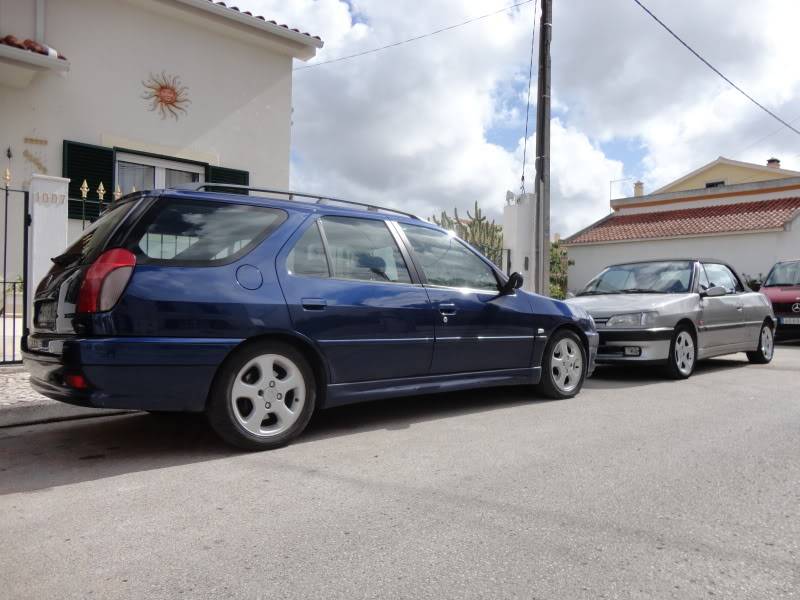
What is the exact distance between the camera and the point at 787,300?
12.3 meters

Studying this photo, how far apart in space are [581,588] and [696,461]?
199 cm

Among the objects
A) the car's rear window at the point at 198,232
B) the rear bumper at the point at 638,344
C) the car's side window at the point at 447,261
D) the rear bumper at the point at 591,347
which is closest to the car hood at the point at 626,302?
the rear bumper at the point at 638,344

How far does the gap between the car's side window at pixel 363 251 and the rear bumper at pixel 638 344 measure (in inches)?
130

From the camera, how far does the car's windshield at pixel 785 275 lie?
1286 centimetres

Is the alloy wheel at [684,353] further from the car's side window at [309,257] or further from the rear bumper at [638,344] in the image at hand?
the car's side window at [309,257]

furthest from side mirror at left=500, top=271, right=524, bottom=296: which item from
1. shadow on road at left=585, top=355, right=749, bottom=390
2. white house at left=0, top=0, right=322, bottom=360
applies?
white house at left=0, top=0, right=322, bottom=360

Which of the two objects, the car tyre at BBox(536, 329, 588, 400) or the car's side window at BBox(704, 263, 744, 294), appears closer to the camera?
the car tyre at BBox(536, 329, 588, 400)

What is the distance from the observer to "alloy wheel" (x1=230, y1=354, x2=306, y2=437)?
390 cm

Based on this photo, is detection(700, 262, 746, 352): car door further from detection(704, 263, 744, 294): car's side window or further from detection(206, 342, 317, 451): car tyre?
detection(206, 342, 317, 451): car tyre

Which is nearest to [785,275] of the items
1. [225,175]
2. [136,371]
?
[225,175]

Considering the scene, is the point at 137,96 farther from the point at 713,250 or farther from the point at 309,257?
the point at 713,250

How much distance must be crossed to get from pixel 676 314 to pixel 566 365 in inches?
77.6

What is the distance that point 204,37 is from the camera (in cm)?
1059

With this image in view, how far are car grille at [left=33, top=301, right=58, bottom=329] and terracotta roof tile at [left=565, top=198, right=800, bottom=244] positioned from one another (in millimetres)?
22718
